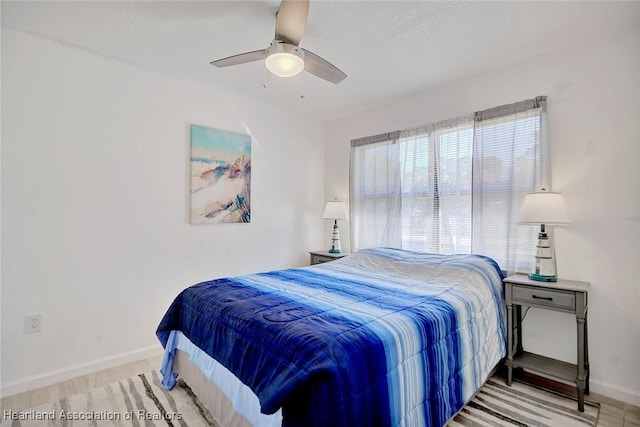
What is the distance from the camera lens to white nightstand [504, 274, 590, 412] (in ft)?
6.68

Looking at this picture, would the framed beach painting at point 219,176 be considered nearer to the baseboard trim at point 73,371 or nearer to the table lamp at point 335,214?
the table lamp at point 335,214

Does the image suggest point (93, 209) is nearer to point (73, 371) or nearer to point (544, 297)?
point (73, 371)

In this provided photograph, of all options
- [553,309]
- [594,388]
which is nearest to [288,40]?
[553,309]

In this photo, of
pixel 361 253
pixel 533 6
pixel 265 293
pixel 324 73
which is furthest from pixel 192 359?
pixel 533 6

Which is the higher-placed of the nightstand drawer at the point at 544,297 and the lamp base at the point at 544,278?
the lamp base at the point at 544,278

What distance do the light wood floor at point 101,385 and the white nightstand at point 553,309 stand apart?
0.43ft

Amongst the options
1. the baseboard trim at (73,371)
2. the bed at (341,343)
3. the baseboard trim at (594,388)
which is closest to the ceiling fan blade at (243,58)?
the bed at (341,343)

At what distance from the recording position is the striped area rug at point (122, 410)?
1856 mm

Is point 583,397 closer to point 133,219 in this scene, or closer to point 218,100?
point 133,219

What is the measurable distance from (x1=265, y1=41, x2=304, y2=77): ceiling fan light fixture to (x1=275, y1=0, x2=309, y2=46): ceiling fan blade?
0.23ft

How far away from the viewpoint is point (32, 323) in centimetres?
227

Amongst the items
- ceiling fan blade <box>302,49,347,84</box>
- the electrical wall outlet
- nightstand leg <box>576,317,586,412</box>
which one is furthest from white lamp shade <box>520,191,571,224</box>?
the electrical wall outlet

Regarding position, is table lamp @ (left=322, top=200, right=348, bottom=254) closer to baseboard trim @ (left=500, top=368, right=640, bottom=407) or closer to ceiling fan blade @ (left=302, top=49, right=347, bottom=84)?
ceiling fan blade @ (left=302, top=49, right=347, bottom=84)

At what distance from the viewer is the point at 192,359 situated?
78.5 inches
